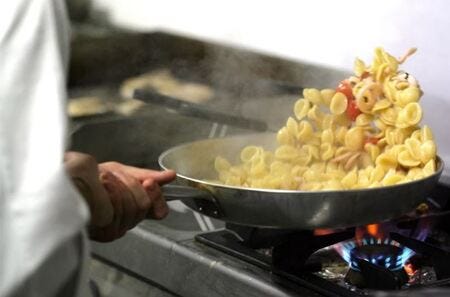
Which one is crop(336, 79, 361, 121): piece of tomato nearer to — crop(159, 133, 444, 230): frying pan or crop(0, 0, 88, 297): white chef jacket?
crop(159, 133, 444, 230): frying pan

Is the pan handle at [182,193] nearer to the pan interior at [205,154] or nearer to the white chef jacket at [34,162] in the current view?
the pan interior at [205,154]

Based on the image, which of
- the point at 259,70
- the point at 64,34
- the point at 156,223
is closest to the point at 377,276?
the point at 156,223

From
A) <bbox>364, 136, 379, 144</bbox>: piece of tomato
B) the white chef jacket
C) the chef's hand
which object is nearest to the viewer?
the white chef jacket

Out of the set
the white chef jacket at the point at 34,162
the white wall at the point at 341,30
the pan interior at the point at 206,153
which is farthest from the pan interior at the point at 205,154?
the white chef jacket at the point at 34,162

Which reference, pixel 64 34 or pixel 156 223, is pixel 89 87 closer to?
pixel 156 223

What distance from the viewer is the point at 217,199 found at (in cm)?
89

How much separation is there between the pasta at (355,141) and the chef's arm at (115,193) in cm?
16

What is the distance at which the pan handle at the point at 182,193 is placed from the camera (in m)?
0.86

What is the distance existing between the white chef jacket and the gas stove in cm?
36

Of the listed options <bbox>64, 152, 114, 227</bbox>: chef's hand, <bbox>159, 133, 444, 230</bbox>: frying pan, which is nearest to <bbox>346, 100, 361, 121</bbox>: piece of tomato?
<bbox>159, 133, 444, 230</bbox>: frying pan

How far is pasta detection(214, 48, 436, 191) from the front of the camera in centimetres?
93

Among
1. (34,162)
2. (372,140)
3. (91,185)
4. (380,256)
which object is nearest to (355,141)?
(372,140)

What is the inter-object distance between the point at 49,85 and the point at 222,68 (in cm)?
87

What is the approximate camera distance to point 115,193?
0.79m
